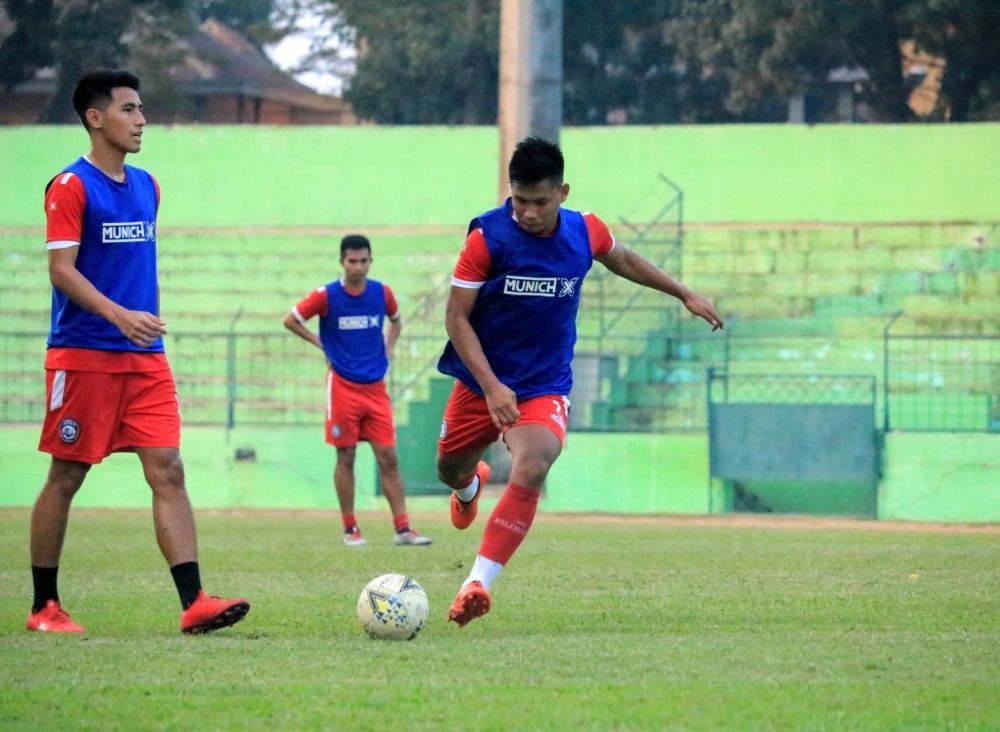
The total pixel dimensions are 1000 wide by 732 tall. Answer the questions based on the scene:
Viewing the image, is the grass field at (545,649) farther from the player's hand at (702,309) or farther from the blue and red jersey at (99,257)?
the player's hand at (702,309)

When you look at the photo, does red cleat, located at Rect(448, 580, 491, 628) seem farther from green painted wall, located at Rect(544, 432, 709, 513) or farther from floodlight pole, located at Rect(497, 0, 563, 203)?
floodlight pole, located at Rect(497, 0, 563, 203)

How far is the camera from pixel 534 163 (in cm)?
722

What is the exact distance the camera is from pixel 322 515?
59.1 feet

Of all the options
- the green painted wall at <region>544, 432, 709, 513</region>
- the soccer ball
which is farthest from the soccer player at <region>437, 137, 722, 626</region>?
the green painted wall at <region>544, 432, 709, 513</region>

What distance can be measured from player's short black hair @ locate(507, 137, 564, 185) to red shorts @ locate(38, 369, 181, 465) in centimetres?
176

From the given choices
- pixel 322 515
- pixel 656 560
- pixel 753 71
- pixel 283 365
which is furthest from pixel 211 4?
pixel 656 560

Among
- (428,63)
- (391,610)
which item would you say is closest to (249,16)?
(428,63)

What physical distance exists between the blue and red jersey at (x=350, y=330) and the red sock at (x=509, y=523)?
19.7ft

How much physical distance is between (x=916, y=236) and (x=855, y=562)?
45.5 feet

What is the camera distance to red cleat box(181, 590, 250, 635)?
6.89m

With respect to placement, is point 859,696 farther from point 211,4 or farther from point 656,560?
point 211,4

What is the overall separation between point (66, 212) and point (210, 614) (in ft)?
5.71

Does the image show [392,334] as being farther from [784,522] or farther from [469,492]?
[784,522]

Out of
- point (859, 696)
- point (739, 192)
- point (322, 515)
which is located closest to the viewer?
point (859, 696)
